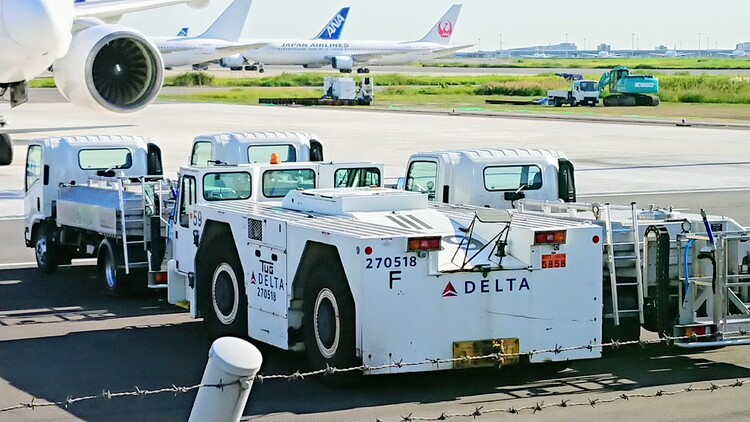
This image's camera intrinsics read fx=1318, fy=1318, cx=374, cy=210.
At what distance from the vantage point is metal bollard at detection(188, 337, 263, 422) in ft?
17.4

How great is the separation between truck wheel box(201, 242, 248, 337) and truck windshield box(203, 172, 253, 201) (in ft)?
6.00

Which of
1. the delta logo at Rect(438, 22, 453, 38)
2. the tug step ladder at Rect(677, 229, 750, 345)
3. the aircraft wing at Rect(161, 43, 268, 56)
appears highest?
the delta logo at Rect(438, 22, 453, 38)

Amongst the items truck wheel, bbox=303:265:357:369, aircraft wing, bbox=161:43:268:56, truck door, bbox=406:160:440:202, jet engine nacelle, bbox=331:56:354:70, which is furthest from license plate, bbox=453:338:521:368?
jet engine nacelle, bbox=331:56:354:70

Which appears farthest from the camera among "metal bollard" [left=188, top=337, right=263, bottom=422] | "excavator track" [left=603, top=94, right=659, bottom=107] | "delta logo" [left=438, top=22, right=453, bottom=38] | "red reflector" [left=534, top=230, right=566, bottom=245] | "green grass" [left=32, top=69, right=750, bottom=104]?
"delta logo" [left=438, top=22, right=453, bottom=38]

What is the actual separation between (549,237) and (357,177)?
16.6 ft

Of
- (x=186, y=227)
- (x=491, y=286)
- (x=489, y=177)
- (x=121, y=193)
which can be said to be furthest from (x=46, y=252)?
(x=491, y=286)

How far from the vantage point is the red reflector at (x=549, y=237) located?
1212 centimetres

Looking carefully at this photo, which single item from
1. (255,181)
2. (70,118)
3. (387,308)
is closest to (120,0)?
(255,181)

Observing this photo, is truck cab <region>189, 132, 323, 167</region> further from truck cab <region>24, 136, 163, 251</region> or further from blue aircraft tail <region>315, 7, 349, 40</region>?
blue aircraft tail <region>315, 7, 349, 40</region>

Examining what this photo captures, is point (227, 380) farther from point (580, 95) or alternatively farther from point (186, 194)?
point (580, 95)

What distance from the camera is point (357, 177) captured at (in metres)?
16.8

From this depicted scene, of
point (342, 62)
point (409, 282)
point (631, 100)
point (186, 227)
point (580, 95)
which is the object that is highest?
point (342, 62)

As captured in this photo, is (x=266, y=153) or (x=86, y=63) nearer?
(x=86, y=63)

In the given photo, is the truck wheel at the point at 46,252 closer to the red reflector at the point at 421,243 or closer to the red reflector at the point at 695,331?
the red reflector at the point at 421,243
